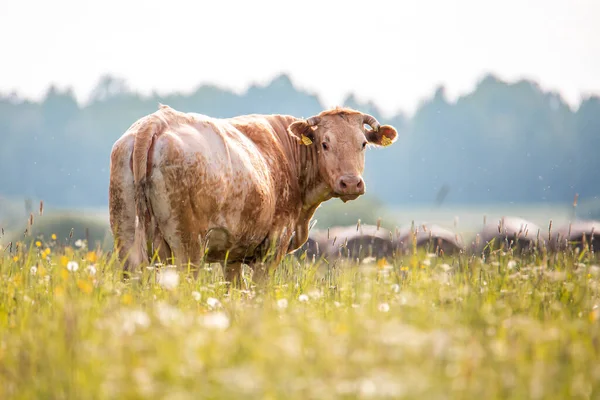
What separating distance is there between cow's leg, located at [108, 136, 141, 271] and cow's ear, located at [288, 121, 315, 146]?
8.86 feet

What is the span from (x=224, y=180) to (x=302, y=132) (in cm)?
243

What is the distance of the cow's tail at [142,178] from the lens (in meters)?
5.62

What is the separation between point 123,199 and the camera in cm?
581

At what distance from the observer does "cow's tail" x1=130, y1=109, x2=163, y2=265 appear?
5625 mm

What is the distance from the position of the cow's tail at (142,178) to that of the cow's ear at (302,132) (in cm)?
264

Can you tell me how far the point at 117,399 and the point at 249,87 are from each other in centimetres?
15297

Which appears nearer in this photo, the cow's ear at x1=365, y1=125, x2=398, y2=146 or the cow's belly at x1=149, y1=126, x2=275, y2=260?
the cow's belly at x1=149, y1=126, x2=275, y2=260

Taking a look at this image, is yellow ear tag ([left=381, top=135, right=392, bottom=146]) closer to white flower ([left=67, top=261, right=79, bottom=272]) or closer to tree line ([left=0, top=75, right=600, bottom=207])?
white flower ([left=67, top=261, right=79, bottom=272])

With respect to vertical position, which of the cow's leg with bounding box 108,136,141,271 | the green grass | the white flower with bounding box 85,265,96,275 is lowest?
the green grass

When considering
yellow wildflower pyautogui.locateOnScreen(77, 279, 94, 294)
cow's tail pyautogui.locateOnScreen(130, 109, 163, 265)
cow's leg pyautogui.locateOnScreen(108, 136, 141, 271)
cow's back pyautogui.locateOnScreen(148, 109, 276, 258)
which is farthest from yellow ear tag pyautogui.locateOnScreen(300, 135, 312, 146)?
yellow wildflower pyautogui.locateOnScreen(77, 279, 94, 294)

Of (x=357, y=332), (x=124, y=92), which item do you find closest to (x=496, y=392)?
(x=357, y=332)

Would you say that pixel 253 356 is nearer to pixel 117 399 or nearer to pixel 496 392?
pixel 117 399

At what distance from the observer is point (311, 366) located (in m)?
2.76

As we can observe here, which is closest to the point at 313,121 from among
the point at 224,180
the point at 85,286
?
the point at 224,180
